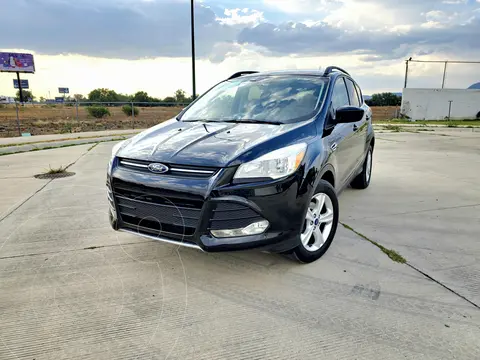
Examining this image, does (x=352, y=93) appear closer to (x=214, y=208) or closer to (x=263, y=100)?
(x=263, y=100)

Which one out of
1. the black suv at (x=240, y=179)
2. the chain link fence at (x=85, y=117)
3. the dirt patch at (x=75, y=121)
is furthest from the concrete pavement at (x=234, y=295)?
the dirt patch at (x=75, y=121)

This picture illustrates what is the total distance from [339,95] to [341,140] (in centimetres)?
62

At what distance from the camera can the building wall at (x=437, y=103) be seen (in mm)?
30016

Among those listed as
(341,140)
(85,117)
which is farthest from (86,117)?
(341,140)

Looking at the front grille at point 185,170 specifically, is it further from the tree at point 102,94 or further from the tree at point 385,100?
the tree at point 102,94

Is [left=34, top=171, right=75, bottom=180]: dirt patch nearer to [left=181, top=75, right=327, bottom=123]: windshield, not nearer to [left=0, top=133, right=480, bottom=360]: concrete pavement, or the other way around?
[left=0, top=133, right=480, bottom=360]: concrete pavement

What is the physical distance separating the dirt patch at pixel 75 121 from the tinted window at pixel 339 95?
15408 millimetres

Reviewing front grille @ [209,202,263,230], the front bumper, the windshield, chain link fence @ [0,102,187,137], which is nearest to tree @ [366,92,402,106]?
chain link fence @ [0,102,187,137]

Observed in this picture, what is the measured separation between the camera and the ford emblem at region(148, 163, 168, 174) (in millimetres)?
2617

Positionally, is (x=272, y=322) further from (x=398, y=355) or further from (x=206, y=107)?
(x=206, y=107)

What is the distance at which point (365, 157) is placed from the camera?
211 inches

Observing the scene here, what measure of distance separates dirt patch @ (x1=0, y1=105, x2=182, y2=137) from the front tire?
633 inches

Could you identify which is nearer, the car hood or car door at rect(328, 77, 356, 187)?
the car hood

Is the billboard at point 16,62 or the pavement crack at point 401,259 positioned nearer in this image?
the pavement crack at point 401,259
